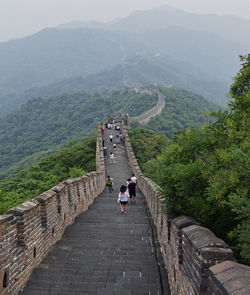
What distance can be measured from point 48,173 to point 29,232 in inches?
600

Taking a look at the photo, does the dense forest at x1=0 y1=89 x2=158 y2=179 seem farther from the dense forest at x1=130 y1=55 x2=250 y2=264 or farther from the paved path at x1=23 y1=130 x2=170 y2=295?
the dense forest at x1=130 y1=55 x2=250 y2=264

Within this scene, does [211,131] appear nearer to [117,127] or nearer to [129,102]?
[117,127]

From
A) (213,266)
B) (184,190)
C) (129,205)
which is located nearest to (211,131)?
(184,190)

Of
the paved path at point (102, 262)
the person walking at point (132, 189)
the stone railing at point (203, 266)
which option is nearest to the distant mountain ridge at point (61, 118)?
the person walking at point (132, 189)

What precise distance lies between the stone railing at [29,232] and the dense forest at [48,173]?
733cm

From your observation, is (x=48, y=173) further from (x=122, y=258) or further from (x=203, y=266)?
(x=203, y=266)

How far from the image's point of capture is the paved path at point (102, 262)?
16.4 ft

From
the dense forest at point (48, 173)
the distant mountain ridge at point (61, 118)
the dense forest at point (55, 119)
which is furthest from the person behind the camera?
the dense forest at point (55, 119)

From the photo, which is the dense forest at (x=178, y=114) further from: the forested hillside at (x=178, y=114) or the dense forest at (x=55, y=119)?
the dense forest at (x=55, y=119)

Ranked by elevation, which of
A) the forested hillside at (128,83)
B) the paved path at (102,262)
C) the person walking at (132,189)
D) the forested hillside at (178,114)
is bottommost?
the paved path at (102,262)

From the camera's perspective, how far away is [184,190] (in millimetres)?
4402

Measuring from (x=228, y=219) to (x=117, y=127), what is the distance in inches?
1097

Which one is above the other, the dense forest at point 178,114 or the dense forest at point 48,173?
the dense forest at point 178,114

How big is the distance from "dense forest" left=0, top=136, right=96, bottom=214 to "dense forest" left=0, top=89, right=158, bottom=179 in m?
32.5
